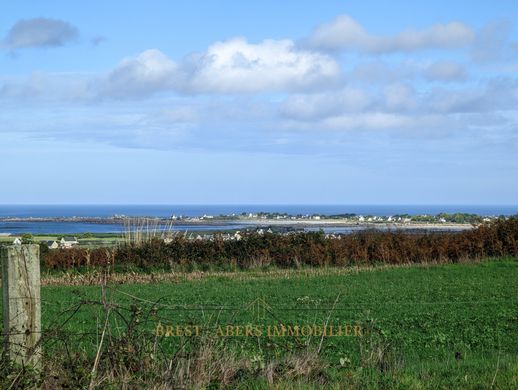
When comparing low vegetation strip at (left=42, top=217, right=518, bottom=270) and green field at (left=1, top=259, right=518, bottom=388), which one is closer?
green field at (left=1, top=259, right=518, bottom=388)

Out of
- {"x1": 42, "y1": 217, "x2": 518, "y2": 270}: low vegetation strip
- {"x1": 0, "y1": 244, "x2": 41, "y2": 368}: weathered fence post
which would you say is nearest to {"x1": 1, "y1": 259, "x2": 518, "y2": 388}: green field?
{"x1": 0, "y1": 244, "x2": 41, "y2": 368}: weathered fence post

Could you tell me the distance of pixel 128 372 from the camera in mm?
7176

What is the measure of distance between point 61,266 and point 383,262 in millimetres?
13756

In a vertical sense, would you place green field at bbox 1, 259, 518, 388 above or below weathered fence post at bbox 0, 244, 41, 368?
below

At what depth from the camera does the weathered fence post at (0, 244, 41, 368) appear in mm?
6848

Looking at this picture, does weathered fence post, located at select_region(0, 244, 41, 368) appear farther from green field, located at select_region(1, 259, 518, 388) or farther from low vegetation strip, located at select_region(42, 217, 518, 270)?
low vegetation strip, located at select_region(42, 217, 518, 270)

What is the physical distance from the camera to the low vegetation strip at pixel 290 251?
99.9 feet

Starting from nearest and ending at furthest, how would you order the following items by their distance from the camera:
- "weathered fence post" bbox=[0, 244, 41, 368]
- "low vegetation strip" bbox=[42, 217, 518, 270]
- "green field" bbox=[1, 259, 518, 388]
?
"weathered fence post" bbox=[0, 244, 41, 368]
"green field" bbox=[1, 259, 518, 388]
"low vegetation strip" bbox=[42, 217, 518, 270]

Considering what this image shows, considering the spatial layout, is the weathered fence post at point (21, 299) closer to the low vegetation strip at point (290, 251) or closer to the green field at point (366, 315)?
the green field at point (366, 315)

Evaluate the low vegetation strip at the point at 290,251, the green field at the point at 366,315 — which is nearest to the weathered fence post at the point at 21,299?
the green field at the point at 366,315

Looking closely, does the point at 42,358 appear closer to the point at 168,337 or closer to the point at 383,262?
the point at 168,337

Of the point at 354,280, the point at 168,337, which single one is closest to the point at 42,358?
the point at 168,337

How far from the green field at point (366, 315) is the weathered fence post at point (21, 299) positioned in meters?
0.79

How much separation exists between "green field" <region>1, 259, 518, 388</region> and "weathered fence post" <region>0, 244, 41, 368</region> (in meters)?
0.79
